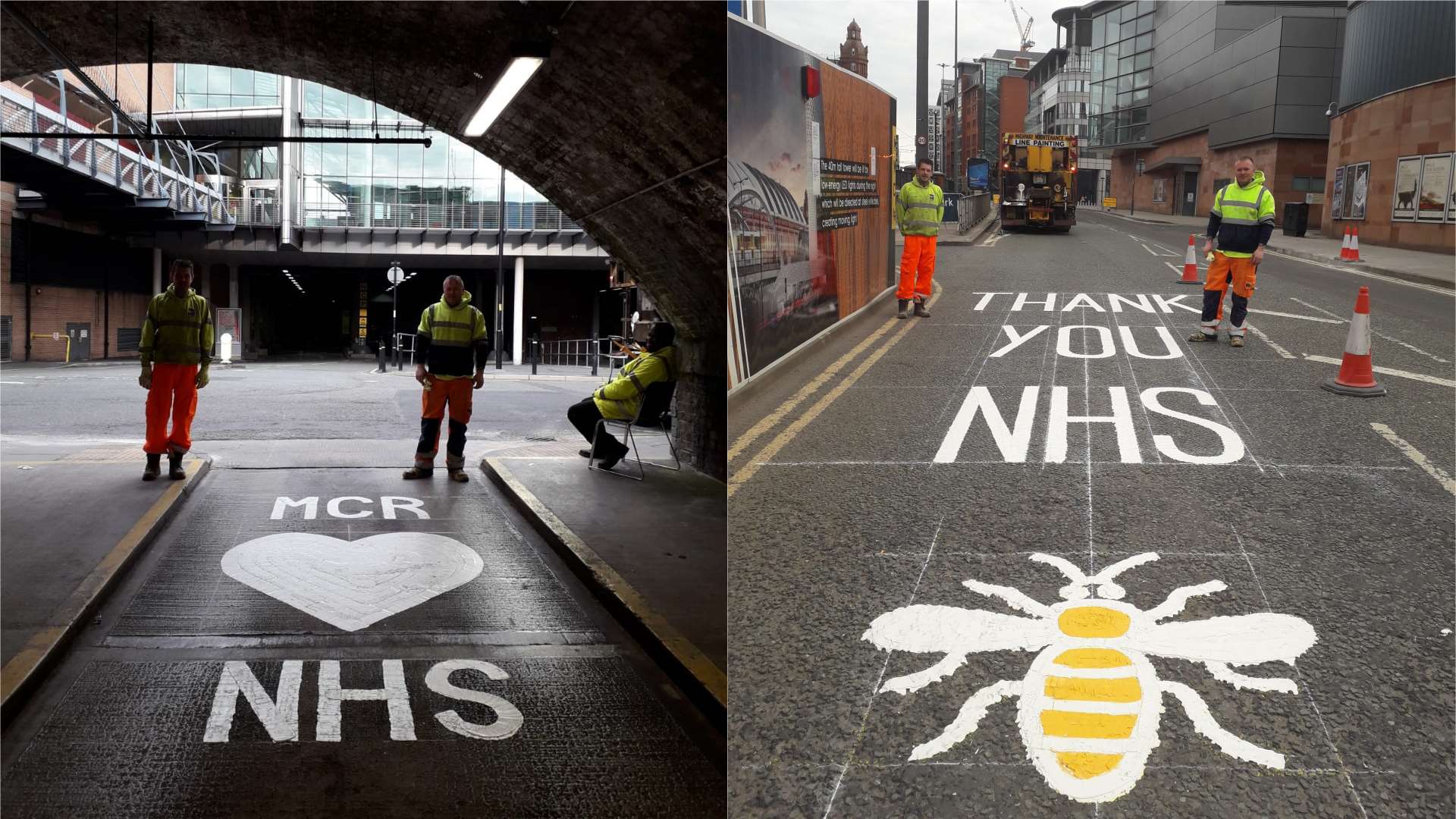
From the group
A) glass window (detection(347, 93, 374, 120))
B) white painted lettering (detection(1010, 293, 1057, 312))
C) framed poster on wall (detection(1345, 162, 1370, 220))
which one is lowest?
white painted lettering (detection(1010, 293, 1057, 312))

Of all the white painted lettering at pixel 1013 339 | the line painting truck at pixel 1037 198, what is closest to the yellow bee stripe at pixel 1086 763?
the white painted lettering at pixel 1013 339

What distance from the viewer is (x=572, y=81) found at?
711 cm

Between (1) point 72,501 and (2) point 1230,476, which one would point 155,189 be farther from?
(2) point 1230,476

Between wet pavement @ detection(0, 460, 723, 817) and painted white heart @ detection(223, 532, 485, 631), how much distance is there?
0.02m

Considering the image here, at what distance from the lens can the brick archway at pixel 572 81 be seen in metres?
6.18

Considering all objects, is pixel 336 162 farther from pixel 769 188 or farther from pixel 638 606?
pixel 769 188

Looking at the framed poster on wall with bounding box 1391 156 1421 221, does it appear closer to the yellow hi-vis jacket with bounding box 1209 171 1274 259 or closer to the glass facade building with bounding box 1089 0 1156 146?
the glass facade building with bounding box 1089 0 1156 146

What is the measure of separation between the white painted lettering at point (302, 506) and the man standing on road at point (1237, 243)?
21.3 feet

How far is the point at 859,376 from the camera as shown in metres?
6.82

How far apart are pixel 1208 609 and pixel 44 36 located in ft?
26.5

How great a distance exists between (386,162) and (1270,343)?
37068 millimetres

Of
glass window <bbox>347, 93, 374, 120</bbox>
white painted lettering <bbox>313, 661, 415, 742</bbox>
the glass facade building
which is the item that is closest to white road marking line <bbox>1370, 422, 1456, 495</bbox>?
the glass facade building

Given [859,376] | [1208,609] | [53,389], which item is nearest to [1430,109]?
[859,376]

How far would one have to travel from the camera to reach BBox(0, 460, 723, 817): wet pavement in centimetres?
334
